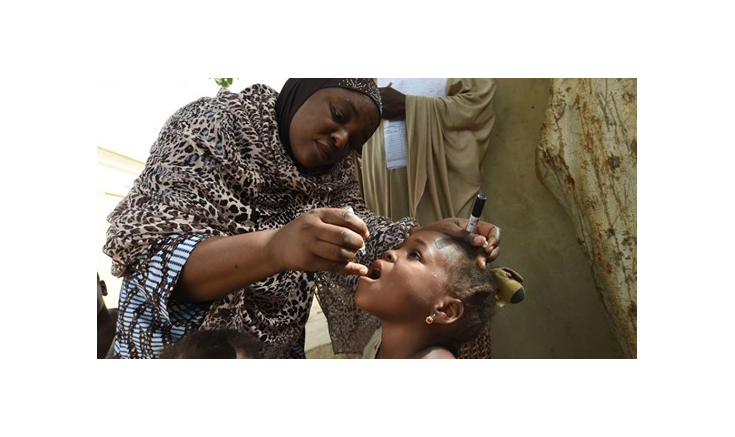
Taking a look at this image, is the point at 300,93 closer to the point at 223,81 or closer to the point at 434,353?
the point at 223,81

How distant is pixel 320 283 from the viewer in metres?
1.89

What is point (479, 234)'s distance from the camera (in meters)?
1.87

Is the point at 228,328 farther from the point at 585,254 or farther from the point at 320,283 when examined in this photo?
the point at 585,254

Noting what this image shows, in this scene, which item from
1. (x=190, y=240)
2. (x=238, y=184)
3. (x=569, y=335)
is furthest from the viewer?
(x=569, y=335)

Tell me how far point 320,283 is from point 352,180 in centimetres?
35

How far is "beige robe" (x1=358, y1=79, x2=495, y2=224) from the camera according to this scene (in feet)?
6.26

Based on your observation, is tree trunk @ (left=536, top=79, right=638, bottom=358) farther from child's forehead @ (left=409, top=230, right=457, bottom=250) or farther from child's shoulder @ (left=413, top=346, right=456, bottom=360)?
child's shoulder @ (left=413, top=346, right=456, bottom=360)

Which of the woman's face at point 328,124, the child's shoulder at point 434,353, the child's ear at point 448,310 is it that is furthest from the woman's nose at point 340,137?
the child's shoulder at point 434,353

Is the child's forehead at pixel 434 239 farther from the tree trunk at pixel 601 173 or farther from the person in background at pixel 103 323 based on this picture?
the person in background at pixel 103 323

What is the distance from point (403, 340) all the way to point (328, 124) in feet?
2.33

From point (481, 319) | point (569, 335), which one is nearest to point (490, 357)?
point (481, 319)

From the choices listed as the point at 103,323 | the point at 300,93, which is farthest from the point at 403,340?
the point at 103,323

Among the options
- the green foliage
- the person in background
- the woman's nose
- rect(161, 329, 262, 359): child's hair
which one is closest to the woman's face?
the woman's nose

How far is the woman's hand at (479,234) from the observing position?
6.05 ft
